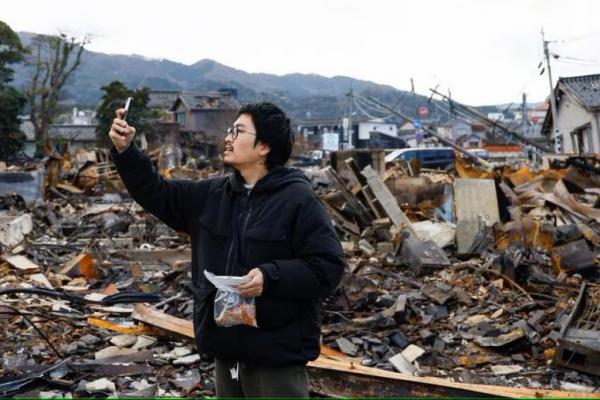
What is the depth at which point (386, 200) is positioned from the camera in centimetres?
1066

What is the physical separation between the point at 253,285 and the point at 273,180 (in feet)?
1.29

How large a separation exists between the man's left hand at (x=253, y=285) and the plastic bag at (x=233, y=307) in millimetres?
34

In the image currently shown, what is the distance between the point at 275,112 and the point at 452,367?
362 centimetres

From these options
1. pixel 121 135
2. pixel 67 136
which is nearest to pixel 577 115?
pixel 121 135

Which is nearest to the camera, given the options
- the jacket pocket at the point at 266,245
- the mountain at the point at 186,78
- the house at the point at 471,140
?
the jacket pocket at the point at 266,245

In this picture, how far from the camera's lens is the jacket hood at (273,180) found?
2225mm

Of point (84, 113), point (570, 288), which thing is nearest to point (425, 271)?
point (570, 288)

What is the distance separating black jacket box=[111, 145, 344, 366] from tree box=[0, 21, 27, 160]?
3329 cm

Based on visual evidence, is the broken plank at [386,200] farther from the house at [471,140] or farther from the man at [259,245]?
the house at [471,140]

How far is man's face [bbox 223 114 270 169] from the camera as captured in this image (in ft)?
7.45

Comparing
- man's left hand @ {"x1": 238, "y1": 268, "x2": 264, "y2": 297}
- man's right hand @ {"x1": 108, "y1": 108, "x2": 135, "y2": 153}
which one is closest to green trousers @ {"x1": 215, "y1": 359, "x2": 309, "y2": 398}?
man's left hand @ {"x1": 238, "y1": 268, "x2": 264, "y2": 297}

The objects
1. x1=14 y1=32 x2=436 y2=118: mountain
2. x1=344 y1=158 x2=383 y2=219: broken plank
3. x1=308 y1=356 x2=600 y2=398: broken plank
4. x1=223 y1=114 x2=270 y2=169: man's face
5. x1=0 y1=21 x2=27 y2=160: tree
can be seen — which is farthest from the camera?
x1=14 y1=32 x2=436 y2=118: mountain

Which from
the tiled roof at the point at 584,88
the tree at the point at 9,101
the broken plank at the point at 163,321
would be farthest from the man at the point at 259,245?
the tree at the point at 9,101

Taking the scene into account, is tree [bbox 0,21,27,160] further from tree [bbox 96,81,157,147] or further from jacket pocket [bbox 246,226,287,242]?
jacket pocket [bbox 246,226,287,242]
